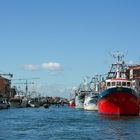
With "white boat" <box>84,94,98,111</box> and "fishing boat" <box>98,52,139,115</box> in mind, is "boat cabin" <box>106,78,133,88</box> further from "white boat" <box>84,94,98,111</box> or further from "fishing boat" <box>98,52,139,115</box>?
"white boat" <box>84,94,98,111</box>

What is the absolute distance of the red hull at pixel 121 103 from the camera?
10562 cm

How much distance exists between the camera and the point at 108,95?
107 m

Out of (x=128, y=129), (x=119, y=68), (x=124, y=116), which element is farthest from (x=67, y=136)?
(x=119, y=68)

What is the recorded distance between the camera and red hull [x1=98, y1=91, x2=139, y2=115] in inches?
4158

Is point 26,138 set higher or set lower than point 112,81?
lower

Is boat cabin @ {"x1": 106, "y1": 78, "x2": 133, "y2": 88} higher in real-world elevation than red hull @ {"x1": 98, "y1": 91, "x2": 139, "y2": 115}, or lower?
higher

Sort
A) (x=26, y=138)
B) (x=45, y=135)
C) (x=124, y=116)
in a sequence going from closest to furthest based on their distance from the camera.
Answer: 1. (x=26, y=138)
2. (x=45, y=135)
3. (x=124, y=116)

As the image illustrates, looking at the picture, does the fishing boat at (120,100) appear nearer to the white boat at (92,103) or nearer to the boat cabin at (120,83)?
the boat cabin at (120,83)

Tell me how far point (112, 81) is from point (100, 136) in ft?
168

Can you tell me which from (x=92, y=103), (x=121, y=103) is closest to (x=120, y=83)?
(x=121, y=103)

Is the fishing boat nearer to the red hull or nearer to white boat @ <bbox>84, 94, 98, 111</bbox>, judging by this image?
the red hull

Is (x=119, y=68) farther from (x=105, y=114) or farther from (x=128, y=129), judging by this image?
(x=128, y=129)

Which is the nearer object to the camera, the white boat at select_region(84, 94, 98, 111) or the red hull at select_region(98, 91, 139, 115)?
the red hull at select_region(98, 91, 139, 115)

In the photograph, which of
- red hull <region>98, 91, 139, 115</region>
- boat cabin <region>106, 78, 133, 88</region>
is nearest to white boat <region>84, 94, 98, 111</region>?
boat cabin <region>106, 78, 133, 88</region>
